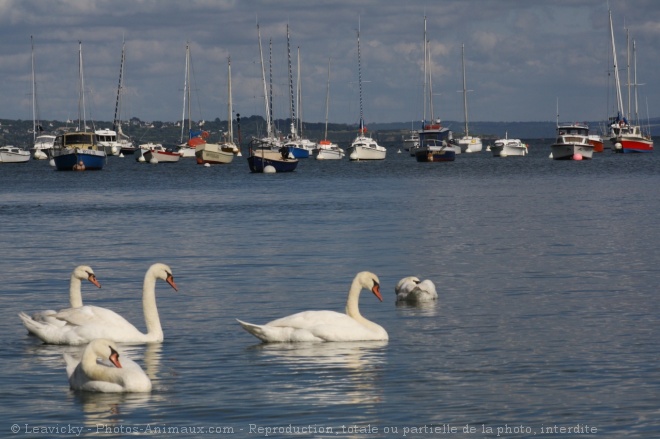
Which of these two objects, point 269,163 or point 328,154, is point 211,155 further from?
point 269,163

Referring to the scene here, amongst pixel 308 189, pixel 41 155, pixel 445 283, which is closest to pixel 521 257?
pixel 445 283

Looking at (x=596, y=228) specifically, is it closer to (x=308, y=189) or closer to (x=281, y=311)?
(x=281, y=311)

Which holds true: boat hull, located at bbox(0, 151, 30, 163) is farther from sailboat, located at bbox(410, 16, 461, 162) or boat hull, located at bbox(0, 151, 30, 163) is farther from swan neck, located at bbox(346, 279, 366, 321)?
swan neck, located at bbox(346, 279, 366, 321)

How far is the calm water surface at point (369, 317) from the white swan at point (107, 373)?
0.47 ft

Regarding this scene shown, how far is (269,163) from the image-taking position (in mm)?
112438

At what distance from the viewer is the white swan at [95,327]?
20.3 meters

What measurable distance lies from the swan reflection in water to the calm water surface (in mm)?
53

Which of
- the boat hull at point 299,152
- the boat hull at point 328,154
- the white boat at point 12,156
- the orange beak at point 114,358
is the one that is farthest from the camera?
the white boat at point 12,156

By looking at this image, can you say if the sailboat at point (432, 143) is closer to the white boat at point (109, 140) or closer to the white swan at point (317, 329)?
the white boat at point (109, 140)

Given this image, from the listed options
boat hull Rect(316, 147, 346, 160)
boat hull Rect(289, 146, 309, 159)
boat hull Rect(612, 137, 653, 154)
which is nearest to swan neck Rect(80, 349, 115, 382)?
boat hull Rect(289, 146, 309, 159)

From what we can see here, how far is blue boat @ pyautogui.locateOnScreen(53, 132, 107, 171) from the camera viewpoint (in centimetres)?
12131

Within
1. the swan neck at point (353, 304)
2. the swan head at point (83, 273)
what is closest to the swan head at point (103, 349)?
the swan neck at point (353, 304)

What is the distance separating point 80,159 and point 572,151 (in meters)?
52.3

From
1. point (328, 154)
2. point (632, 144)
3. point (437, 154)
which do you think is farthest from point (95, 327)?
point (328, 154)
